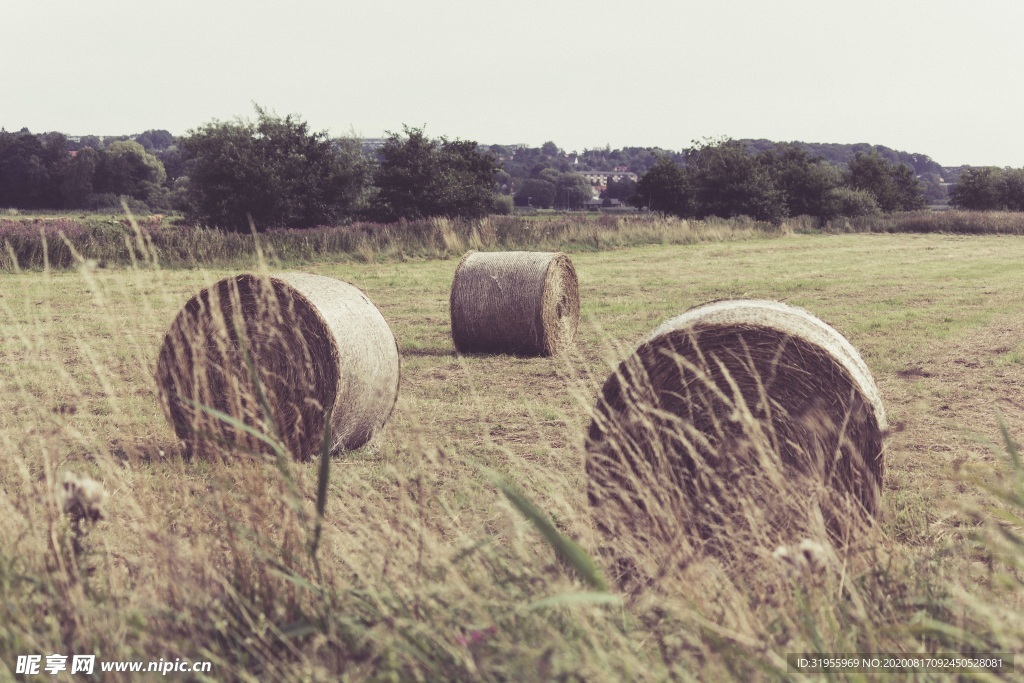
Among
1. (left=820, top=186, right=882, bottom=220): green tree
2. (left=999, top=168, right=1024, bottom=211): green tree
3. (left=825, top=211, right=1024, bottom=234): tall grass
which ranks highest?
(left=999, top=168, right=1024, bottom=211): green tree

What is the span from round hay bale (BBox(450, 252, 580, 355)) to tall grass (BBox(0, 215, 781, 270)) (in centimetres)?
750

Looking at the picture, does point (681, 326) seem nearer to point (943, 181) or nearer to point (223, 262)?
point (223, 262)

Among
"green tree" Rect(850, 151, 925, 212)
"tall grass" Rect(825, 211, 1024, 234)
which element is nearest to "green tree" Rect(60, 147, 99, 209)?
"tall grass" Rect(825, 211, 1024, 234)

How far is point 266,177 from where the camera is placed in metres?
31.8

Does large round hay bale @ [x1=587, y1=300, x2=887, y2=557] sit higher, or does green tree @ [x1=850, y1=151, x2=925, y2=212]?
green tree @ [x1=850, y1=151, x2=925, y2=212]

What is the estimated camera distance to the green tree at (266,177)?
31.6 metres

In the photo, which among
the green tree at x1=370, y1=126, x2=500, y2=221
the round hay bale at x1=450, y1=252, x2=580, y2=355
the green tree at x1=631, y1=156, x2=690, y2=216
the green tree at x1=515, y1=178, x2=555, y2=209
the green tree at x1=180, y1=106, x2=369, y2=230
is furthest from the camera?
the green tree at x1=515, y1=178, x2=555, y2=209

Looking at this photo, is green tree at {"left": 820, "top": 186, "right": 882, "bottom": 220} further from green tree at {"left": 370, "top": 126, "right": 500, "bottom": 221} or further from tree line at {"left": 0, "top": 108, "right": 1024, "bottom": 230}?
green tree at {"left": 370, "top": 126, "right": 500, "bottom": 221}

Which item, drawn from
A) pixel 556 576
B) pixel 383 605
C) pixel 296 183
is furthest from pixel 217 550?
pixel 296 183

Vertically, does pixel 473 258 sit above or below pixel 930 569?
above

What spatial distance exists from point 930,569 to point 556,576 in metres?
1.77

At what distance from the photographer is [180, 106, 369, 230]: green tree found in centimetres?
3158

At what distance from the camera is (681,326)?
4922 millimetres

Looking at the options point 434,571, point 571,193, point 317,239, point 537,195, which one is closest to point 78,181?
point 317,239
